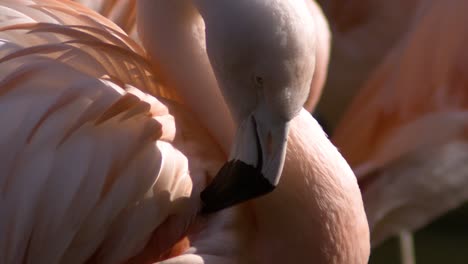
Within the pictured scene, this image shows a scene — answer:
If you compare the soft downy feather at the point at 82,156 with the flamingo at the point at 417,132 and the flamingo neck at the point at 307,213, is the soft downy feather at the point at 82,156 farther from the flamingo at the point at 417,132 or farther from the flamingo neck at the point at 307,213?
the flamingo at the point at 417,132

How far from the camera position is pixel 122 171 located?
8.66 feet

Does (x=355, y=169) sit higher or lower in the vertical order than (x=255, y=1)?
lower

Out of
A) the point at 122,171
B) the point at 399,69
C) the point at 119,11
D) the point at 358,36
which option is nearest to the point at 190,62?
the point at 122,171

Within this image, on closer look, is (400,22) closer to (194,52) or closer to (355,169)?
(355,169)

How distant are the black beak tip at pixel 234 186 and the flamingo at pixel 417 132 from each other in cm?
172

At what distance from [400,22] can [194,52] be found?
7.82 ft

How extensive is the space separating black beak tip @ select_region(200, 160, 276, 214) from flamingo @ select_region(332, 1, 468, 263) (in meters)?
1.72

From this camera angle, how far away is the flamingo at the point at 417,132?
4324 millimetres

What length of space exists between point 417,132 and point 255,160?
6.39 ft

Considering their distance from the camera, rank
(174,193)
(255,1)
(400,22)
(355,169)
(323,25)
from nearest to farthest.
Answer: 1. (255,1)
2. (174,193)
3. (323,25)
4. (355,169)
5. (400,22)

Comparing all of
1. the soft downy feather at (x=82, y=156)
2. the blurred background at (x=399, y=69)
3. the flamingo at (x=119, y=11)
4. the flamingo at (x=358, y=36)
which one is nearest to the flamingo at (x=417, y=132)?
the blurred background at (x=399, y=69)

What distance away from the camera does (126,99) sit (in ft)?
8.84

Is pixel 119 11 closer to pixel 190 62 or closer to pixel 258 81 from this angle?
pixel 190 62

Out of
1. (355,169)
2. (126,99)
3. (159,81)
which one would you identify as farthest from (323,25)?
(126,99)
